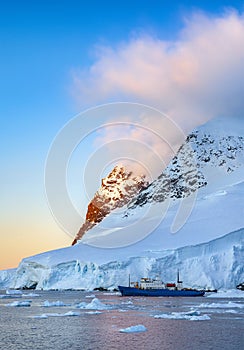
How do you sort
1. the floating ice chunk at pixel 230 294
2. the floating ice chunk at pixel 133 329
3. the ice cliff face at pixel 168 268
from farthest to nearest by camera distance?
the ice cliff face at pixel 168 268 < the floating ice chunk at pixel 230 294 < the floating ice chunk at pixel 133 329

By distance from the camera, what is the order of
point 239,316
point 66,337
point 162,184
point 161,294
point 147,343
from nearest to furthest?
point 147,343 < point 66,337 < point 239,316 < point 161,294 < point 162,184

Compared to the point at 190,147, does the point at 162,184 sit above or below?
below

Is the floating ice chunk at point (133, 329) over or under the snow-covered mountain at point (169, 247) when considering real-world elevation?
under

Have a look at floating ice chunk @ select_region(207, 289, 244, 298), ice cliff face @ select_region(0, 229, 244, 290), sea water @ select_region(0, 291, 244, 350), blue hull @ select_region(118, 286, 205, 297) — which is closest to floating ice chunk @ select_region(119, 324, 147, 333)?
sea water @ select_region(0, 291, 244, 350)

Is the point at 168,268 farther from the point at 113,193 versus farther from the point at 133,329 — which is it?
the point at 113,193

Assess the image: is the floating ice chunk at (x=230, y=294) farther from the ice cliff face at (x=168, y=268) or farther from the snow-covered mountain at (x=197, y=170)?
the snow-covered mountain at (x=197, y=170)

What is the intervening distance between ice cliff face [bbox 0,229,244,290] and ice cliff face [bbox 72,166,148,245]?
84819 millimetres

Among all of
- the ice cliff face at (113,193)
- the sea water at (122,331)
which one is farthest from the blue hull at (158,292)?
the ice cliff face at (113,193)

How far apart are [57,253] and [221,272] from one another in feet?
84.1

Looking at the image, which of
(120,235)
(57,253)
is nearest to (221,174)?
(120,235)

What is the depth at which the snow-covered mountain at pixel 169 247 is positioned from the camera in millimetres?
48281

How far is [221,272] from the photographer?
4644 centimetres

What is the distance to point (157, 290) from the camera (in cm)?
4516

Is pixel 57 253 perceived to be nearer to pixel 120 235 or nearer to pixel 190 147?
pixel 120 235
